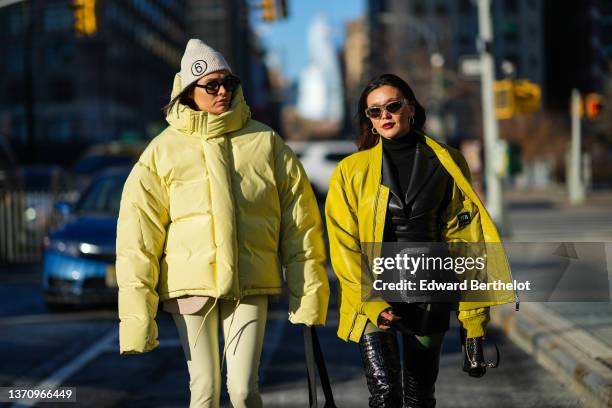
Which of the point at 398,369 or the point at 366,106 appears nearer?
the point at 398,369

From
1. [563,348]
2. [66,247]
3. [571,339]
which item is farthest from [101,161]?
[563,348]

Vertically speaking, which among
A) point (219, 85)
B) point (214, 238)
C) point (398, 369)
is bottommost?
point (398, 369)

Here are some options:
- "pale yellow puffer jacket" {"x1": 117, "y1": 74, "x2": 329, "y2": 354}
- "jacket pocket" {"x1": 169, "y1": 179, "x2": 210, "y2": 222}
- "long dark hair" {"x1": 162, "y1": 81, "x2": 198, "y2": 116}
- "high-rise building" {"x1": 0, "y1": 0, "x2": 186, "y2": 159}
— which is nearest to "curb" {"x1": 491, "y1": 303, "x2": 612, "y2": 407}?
"pale yellow puffer jacket" {"x1": 117, "y1": 74, "x2": 329, "y2": 354}

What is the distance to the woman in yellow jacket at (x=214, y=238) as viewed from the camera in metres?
4.38

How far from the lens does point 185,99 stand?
4656 mm

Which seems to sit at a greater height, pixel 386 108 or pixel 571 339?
pixel 386 108

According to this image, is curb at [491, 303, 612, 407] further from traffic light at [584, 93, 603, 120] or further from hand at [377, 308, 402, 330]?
traffic light at [584, 93, 603, 120]

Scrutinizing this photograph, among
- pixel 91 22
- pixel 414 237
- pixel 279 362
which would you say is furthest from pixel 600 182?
pixel 414 237

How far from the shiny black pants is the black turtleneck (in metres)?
0.68

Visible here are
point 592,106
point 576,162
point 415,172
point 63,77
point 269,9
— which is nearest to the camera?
point 415,172

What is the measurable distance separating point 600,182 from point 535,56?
4864 cm

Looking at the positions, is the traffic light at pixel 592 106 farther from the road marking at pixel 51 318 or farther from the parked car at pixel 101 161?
the road marking at pixel 51 318

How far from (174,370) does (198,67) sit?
4025 millimetres

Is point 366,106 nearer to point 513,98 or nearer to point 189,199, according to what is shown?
point 189,199
